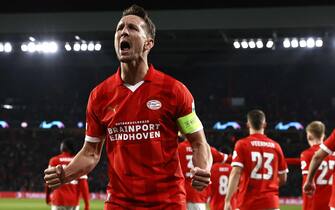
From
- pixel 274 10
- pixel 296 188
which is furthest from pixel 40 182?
pixel 274 10

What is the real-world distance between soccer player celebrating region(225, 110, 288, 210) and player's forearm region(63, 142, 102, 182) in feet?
10.3

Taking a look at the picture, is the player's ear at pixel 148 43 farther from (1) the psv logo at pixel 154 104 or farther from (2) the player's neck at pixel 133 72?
(1) the psv logo at pixel 154 104

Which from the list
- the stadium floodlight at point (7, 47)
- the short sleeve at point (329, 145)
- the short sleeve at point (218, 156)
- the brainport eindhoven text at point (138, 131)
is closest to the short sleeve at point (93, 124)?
the brainport eindhoven text at point (138, 131)

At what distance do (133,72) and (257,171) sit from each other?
344 cm

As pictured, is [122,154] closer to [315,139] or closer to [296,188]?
[315,139]

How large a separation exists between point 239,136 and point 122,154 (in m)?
24.1

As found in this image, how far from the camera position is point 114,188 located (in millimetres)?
3193

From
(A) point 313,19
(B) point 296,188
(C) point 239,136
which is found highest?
(A) point 313,19

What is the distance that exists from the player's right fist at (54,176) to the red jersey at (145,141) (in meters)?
0.25

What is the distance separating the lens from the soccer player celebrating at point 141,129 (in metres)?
3.14

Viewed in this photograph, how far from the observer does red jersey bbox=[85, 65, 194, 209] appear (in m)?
3.13

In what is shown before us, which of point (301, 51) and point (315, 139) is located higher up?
point (301, 51)

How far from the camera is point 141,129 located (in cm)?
314

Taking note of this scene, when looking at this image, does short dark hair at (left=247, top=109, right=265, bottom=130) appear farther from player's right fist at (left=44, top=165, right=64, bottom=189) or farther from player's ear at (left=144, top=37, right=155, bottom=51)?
player's right fist at (left=44, top=165, right=64, bottom=189)
